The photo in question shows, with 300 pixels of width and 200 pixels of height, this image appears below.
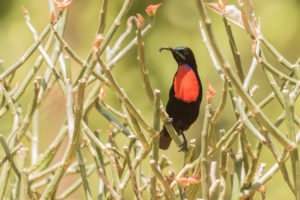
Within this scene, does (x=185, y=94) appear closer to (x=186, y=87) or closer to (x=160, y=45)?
(x=186, y=87)

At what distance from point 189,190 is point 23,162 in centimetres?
40

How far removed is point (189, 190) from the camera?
4.03 feet

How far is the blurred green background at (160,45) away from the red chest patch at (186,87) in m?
1.14

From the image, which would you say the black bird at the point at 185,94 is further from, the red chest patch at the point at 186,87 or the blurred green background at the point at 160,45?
the blurred green background at the point at 160,45

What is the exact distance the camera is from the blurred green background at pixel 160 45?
317 cm

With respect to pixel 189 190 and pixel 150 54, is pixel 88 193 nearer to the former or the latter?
pixel 189 190

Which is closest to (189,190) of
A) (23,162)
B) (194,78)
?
(23,162)

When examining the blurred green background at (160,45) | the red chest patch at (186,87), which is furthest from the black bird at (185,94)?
the blurred green background at (160,45)

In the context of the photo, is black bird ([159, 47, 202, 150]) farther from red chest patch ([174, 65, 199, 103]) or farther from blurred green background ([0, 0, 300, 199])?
blurred green background ([0, 0, 300, 199])

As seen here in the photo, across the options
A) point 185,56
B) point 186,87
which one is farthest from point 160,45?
point 186,87

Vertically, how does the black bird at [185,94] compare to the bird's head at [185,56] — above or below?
below

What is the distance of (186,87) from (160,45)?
53.8 inches

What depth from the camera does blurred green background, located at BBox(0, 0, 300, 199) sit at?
317 cm

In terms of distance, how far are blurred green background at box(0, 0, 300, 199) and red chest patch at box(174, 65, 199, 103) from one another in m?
1.14
